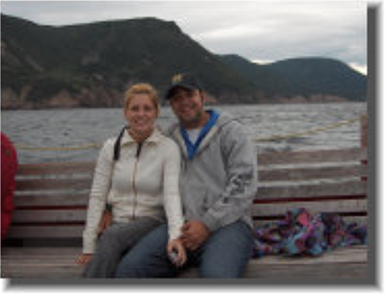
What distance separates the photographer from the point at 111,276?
326 cm

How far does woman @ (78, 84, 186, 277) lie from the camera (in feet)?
11.5

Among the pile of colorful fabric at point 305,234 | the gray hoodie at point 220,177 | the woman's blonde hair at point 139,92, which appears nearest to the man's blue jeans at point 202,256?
the gray hoodie at point 220,177

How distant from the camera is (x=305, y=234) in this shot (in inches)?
146

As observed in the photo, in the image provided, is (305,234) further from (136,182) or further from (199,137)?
(136,182)

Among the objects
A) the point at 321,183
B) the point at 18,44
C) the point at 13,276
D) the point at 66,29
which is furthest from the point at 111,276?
the point at 66,29

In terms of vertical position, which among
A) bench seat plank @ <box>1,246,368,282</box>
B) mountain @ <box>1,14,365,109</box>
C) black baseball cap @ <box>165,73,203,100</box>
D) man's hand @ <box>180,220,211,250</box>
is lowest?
bench seat plank @ <box>1,246,368,282</box>

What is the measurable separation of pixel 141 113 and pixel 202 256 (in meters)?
1.05

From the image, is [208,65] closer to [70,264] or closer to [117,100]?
[117,100]

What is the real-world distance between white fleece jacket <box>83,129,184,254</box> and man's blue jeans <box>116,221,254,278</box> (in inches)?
8.5

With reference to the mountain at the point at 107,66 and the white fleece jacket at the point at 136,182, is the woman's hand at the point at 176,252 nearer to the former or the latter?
the white fleece jacket at the point at 136,182

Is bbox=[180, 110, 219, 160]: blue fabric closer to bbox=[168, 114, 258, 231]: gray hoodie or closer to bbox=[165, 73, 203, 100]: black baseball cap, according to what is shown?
bbox=[168, 114, 258, 231]: gray hoodie

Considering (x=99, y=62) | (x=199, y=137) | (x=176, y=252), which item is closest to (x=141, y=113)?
(x=199, y=137)

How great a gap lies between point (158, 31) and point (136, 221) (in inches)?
4442

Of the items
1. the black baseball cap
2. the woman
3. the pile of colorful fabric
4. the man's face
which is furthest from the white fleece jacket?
the pile of colorful fabric
